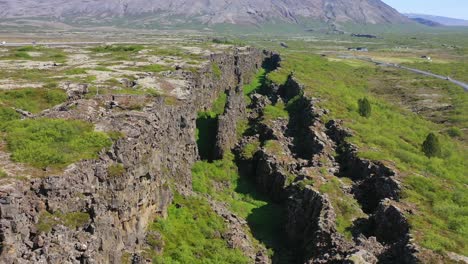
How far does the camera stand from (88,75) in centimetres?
7725

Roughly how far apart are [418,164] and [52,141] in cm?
4809

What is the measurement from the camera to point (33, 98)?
60.5 meters

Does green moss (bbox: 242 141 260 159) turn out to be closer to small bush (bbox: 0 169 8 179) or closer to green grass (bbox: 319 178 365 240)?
green grass (bbox: 319 178 365 240)

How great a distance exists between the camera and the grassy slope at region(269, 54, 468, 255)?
4338 centimetres

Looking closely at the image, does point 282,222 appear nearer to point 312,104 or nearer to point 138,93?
point 138,93

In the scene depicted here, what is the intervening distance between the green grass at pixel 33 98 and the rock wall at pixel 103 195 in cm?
1068

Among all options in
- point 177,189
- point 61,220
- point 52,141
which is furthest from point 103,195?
point 177,189

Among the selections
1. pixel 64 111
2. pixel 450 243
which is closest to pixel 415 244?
pixel 450 243

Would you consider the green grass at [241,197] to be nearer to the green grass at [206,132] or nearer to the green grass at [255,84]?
the green grass at [206,132]

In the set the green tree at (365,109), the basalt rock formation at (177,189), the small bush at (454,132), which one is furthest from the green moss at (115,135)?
the small bush at (454,132)

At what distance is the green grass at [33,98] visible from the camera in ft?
184

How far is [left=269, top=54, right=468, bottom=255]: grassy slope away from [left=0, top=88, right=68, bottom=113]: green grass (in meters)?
42.6

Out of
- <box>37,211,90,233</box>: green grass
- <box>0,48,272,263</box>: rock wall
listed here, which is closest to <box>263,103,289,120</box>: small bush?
<box>0,48,272,263</box>: rock wall

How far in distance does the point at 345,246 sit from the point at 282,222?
13.2 meters
